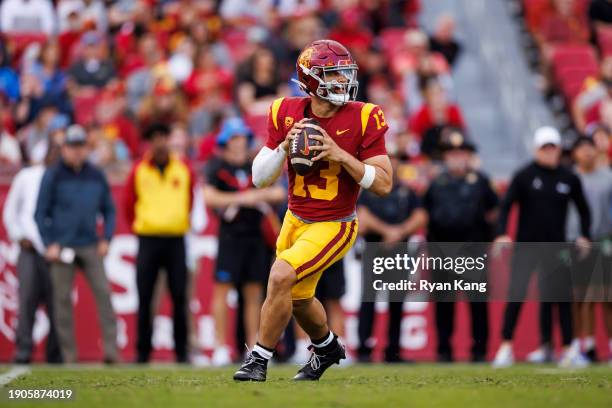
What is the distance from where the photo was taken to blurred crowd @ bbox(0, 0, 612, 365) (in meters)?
12.5

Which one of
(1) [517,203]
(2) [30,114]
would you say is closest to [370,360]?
(1) [517,203]

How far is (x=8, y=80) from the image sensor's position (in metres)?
16.7

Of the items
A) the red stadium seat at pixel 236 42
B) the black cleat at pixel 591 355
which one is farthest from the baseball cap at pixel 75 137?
the red stadium seat at pixel 236 42

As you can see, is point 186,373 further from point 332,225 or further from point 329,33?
point 329,33

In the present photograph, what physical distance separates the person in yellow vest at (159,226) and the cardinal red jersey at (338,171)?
4.46 m

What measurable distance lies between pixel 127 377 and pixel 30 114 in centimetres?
722

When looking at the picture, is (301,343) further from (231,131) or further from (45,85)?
(45,85)

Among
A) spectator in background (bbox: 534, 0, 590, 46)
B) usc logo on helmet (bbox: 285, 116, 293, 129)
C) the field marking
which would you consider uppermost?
spectator in background (bbox: 534, 0, 590, 46)

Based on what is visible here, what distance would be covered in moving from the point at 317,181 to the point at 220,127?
690 cm

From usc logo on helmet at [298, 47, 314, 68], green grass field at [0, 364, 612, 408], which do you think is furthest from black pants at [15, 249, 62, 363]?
usc logo on helmet at [298, 47, 314, 68]

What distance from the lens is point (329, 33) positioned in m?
17.8

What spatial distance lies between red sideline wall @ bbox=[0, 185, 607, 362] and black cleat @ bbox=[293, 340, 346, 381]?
16.5 ft

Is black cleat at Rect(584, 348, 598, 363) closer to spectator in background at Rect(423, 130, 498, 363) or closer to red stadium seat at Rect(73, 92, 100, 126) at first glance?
spectator in background at Rect(423, 130, 498, 363)

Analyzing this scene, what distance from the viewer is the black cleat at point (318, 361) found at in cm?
846
